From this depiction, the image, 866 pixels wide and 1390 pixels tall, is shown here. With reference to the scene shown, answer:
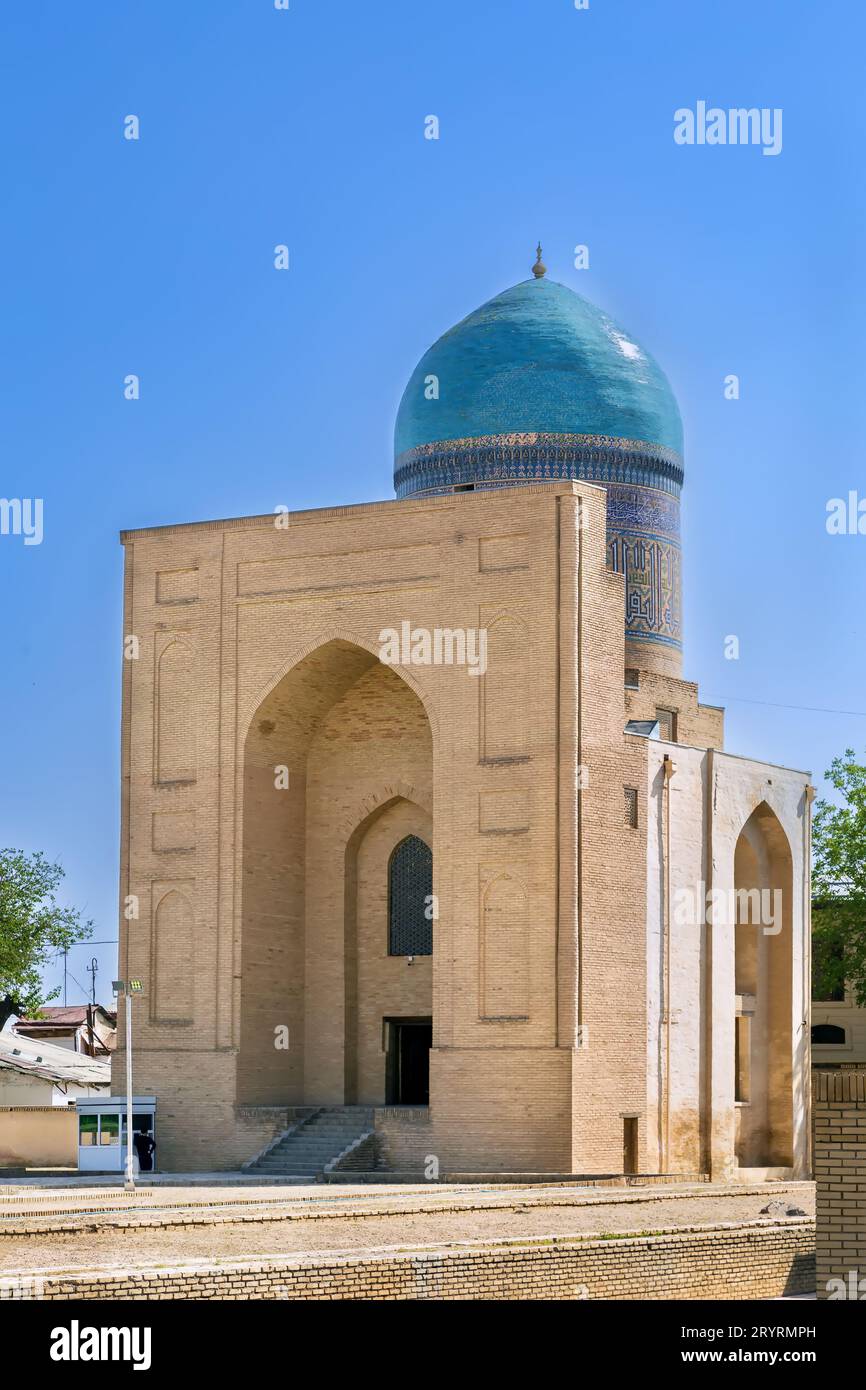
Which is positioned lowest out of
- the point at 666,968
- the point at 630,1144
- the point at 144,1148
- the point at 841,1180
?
the point at 144,1148

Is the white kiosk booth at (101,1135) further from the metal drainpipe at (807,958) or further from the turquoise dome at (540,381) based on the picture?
the turquoise dome at (540,381)

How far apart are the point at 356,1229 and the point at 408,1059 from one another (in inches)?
415

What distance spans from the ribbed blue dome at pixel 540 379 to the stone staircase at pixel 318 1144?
326 inches

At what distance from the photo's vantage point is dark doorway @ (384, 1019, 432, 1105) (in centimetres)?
2400

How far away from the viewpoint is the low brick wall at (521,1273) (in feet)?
33.7

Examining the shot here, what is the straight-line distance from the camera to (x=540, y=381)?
84.4 feet

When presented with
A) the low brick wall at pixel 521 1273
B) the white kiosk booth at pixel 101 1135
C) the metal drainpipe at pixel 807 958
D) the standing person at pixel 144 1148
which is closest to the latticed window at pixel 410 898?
the standing person at pixel 144 1148

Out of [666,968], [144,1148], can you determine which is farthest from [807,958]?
[144,1148]

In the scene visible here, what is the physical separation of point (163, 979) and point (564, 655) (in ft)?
19.0

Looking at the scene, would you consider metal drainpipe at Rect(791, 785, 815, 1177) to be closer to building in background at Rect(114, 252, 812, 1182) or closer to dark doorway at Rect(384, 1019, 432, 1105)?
building in background at Rect(114, 252, 812, 1182)

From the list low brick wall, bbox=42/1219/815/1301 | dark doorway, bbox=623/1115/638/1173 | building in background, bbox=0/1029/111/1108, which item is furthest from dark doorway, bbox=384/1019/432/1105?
low brick wall, bbox=42/1219/815/1301

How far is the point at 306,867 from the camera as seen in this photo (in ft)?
80.0

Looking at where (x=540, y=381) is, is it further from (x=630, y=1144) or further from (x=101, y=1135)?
(x=101, y=1135)

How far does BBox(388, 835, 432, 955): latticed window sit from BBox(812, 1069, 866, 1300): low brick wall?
1416 centimetres
